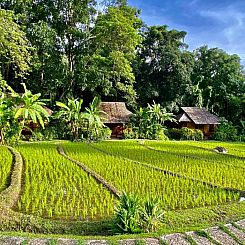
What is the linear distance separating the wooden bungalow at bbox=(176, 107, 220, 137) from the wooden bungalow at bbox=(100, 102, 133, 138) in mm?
4842

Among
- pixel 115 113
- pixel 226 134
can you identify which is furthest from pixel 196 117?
pixel 115 113

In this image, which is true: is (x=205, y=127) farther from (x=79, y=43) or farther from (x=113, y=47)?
(x=79, y=43)

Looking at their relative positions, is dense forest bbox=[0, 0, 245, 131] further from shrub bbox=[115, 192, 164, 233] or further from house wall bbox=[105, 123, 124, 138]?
shrub bbox=[115, 192, 164, 233]

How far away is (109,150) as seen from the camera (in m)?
14.6

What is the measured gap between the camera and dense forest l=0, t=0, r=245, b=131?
72.1 feet

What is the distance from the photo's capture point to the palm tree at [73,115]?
1983cm

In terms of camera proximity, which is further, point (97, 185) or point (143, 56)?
point (143, 56)

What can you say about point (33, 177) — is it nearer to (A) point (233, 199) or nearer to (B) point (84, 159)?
(B) point (84, 159)

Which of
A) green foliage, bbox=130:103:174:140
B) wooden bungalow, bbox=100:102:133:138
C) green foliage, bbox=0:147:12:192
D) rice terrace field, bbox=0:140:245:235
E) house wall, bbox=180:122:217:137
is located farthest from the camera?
house wall, bbox=180:122:217:137

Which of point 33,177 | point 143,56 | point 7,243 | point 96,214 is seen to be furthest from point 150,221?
point 143,56

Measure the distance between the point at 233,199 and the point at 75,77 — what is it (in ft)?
58.4

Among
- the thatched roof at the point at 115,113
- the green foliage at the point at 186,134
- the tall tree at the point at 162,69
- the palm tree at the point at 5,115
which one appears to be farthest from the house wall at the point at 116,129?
the palm tree at the point at 5,115

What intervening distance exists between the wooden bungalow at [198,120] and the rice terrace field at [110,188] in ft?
47.1

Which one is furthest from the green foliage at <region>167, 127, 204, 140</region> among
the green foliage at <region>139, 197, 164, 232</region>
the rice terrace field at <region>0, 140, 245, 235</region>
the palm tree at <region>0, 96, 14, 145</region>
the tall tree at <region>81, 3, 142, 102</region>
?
the green foliage at <region>139, 197, 164, 232</region>
